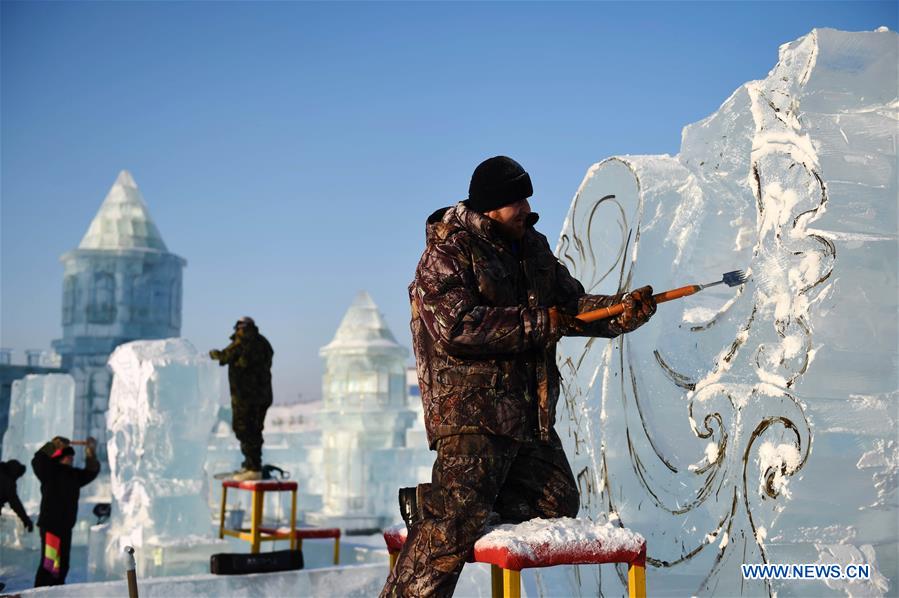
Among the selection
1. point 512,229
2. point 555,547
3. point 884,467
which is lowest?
point 555,547

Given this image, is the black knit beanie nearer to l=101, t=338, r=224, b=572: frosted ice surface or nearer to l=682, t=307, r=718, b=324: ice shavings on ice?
l=682, t=307, r=718, b=324: ice shavings on ice

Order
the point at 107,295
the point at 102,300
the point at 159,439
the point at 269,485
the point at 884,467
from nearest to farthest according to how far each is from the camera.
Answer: the point at 884,467 < the point at 269,485 < the point at 159,439 < the point at 107,295 < the point at 102,300

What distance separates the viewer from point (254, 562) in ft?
20.1

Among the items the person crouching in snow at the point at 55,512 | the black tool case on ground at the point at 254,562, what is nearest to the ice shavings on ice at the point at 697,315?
the black tool case on ground at the point at 254,562

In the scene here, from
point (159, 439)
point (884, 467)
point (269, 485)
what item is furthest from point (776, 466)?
point (159, 439)

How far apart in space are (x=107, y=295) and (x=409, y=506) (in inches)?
772

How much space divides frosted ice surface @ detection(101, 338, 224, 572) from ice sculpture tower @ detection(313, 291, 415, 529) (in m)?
4.94

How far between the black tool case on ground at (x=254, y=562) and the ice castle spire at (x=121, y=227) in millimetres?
14894

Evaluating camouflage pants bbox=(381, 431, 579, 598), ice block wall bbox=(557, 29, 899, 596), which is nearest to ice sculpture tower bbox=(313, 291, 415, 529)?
ice block wall bbox=(557, 29, 899, 596)

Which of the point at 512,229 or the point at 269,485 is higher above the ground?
the point at 512,229

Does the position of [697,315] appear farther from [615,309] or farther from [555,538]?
[555,538]

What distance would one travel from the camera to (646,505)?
3.61m

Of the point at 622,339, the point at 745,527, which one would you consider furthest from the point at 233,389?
the point at 745,527

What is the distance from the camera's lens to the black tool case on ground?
5977 millimetres
